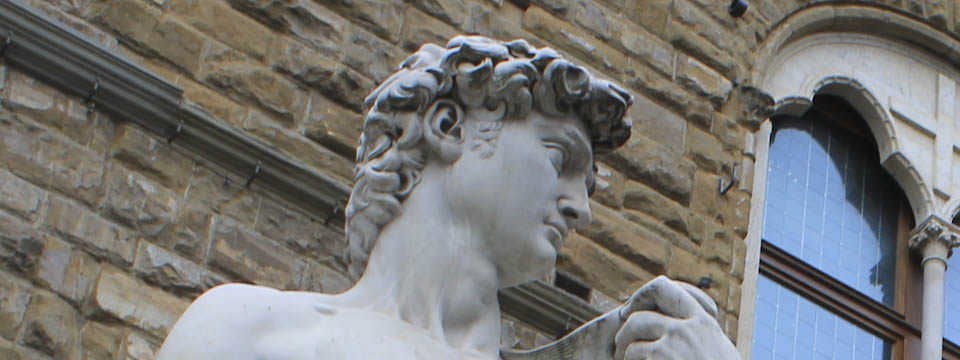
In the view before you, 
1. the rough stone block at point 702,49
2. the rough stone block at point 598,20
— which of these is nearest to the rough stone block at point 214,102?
the rough stone block at point 598,20

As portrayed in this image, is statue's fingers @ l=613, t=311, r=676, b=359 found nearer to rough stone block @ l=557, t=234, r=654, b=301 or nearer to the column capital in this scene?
rough stone block @ l=557, t=234, r=654, b=301

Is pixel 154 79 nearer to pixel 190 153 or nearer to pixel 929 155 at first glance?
pixel 190 153

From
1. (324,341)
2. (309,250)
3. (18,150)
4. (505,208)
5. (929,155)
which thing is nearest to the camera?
(324,341)

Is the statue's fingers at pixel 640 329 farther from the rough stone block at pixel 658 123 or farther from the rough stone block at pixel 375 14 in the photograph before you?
the rough stone block at pixel 658 123

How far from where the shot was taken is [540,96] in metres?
4.31

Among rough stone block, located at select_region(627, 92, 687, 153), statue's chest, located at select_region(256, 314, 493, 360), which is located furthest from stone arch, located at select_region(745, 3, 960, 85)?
statue's chest, located at select_region(256, 314, 493, 360)

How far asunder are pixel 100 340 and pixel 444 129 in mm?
2012

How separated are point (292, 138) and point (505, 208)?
109 inches

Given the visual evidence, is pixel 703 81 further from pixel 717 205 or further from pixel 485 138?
pixel 485 138

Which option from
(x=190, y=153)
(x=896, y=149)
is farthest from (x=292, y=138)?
(x=896, y=149)

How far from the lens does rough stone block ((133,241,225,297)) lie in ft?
20.2

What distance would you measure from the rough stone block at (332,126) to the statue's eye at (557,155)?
270 centimetres

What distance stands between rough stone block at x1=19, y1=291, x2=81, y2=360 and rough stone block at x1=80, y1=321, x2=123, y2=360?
2 centimetres

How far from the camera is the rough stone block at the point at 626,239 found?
7.53 meters
